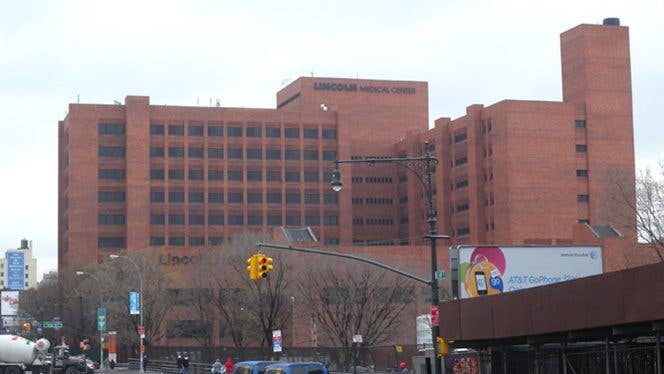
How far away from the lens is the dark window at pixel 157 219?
561ft

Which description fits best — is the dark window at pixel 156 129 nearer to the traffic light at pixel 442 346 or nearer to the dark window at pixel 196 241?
the dark window at pixel 196 241

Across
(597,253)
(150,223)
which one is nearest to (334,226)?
(150,223)

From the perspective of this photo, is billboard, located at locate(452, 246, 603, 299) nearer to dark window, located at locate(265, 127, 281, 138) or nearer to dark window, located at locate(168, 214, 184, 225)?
dark window, located at locate(168, 214, 184, 225)

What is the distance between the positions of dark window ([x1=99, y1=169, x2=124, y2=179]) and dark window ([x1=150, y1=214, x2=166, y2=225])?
7.07 metres

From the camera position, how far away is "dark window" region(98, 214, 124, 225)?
169 metres

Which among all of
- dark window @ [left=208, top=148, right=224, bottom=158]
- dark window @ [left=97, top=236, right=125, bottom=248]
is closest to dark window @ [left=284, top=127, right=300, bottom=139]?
dark window @ [left=208, top=148, right=224, bottom=158]

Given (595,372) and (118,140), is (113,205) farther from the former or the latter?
(595,372)

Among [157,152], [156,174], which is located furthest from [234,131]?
[156,174]

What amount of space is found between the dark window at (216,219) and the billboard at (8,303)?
2915 cm

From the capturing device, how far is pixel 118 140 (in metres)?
171

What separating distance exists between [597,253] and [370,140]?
124203mm

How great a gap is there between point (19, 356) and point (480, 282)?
29689 mm

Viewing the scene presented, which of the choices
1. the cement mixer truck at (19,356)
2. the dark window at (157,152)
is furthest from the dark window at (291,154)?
the cement mixer truck at (19,356)

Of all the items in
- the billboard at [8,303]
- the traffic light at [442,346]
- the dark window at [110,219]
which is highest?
the dark window at [110,219]
